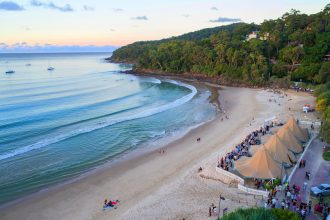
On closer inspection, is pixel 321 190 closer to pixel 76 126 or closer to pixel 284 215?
pixel 284 215

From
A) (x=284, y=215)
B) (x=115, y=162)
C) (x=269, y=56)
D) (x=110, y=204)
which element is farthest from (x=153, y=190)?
(x=269, y=56)

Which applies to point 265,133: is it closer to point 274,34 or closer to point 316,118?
point 316,118

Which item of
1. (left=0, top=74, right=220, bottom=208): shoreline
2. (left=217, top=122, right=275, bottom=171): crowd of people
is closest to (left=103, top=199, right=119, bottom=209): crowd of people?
(left=0, top=74, right=220, bottom=208): shoreline

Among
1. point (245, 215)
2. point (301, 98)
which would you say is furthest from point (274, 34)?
point (245, 215)

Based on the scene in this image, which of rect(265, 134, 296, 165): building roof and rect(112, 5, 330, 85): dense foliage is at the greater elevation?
rect(112, 5, 330, 85): dense foliage

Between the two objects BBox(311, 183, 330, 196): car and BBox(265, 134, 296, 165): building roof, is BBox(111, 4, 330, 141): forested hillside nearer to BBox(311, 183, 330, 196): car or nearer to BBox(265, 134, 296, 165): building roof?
BBox(265, 134, 296, 165): building roof
